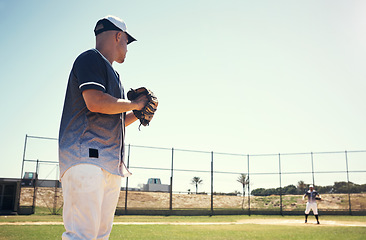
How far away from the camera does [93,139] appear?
6.81 feet

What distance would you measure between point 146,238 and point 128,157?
13.1 meters

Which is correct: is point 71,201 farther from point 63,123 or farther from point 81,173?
point 63,123

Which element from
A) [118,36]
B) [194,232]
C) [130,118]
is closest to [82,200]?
[130,118]

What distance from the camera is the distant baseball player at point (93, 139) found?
196cm

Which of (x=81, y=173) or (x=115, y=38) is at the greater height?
(x=115, y=38)

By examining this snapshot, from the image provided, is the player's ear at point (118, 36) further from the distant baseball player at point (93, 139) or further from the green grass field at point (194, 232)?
the green grass field at point (194, 232)

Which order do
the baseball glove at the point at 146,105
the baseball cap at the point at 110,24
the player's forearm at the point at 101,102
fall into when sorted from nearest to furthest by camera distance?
the player's forearm at the point at 101,102 < the baseball cap at the point at 110,24 < the baseball glove at the point at 146,105

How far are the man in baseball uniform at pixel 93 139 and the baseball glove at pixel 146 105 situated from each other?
0.50ft

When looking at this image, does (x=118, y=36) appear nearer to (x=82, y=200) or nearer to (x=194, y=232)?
(x=82, y=200)

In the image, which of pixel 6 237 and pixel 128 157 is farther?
pixel 128 157

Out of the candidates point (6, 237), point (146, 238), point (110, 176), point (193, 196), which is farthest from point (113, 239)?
point (193, 196)

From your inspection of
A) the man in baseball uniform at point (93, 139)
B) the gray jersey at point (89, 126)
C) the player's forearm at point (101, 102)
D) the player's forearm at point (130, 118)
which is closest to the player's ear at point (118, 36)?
the man in baseball uniform at point (93, 139)

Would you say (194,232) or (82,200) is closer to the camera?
(82,200)

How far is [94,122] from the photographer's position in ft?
7.01
